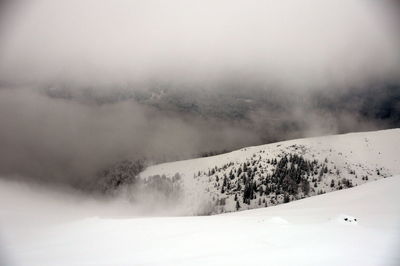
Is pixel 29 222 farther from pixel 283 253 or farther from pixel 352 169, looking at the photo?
pixel 352 169

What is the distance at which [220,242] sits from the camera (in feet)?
38.1

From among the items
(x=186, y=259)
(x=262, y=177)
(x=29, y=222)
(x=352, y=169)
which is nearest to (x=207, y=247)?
(x=186, y=259)

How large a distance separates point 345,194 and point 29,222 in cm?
2200

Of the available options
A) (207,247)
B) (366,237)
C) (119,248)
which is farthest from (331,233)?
(119,248)

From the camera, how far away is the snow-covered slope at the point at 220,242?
9.55 meters

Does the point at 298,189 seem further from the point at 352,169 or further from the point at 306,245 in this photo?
the point at 306,245

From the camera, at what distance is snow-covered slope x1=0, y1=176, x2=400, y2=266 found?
9555 millimetres

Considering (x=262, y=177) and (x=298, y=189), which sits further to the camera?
(x=262, y=177)

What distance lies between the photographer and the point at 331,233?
1208 cm

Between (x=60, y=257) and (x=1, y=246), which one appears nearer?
(x=60, y=257)

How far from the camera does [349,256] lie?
30.4ft

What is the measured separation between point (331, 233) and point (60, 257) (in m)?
10.2

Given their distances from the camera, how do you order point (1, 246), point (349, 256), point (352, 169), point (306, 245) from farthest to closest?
point (352, 169)
point (1, 246)
point (306, 245)
point (349, 256)

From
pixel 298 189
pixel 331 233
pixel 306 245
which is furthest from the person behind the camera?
pixel 298 189
